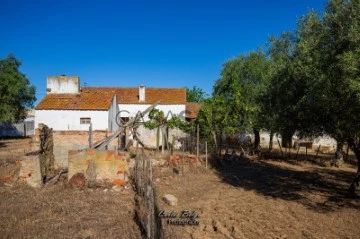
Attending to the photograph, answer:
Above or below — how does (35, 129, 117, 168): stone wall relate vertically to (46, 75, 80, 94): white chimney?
below

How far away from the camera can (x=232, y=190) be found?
42.5 ft

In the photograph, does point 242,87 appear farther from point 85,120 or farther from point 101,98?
point 85,120

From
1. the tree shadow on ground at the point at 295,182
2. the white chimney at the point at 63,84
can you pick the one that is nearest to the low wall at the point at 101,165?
the tree shadow on ground at the point at 295,182

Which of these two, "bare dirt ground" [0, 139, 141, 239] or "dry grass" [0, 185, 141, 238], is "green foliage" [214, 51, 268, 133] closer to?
"bare dirt ground" [0, 139, 141, 239]

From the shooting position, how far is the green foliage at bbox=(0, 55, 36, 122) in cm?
Answer: 3083

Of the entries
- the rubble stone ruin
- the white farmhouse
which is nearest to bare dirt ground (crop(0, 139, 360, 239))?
the rubble stone ruin

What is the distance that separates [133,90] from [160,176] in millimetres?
24965

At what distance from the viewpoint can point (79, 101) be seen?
101 ft

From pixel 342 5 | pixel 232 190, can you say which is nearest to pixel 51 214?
pixel 232 190

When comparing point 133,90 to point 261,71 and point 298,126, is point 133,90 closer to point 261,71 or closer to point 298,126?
point 261,71

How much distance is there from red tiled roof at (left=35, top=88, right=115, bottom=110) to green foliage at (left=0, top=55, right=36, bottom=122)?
12.2 feet

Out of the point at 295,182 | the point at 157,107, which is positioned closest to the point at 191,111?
the point at 157,107

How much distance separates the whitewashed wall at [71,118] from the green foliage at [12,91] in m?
4.15

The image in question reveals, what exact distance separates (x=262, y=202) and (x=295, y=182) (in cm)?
489
